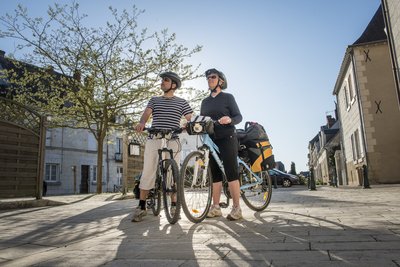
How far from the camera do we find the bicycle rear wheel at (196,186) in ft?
11.9

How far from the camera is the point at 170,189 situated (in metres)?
3.79

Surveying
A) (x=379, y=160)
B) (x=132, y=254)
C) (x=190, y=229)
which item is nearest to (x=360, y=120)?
(x=379, y=160)

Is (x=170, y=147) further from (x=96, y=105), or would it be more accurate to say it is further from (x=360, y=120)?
(x=360, y=120)

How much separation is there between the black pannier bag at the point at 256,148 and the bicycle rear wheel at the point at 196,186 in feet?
3.38

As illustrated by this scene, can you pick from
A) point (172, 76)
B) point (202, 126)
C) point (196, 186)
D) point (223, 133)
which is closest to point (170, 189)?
point (196, 186)

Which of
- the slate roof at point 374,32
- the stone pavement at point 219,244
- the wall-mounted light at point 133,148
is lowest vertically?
the stone pavement at point 219,244

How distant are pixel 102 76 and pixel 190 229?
13548 mm

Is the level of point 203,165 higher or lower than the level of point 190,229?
higher

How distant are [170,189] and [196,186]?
1.10 ft

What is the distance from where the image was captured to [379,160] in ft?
48.7

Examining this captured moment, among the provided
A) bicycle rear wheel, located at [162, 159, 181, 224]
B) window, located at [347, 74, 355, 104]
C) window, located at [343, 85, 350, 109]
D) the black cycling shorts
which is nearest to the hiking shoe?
bicycle rear wheel, located at [162, 159, 181, 224]

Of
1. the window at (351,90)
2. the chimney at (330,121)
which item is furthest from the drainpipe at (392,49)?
the chimney at (330,121)

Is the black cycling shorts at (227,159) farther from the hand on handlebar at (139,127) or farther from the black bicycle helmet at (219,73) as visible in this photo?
the hand on handlebar at (139,127)

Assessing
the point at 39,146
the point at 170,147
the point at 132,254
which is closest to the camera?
the point at 132,254
